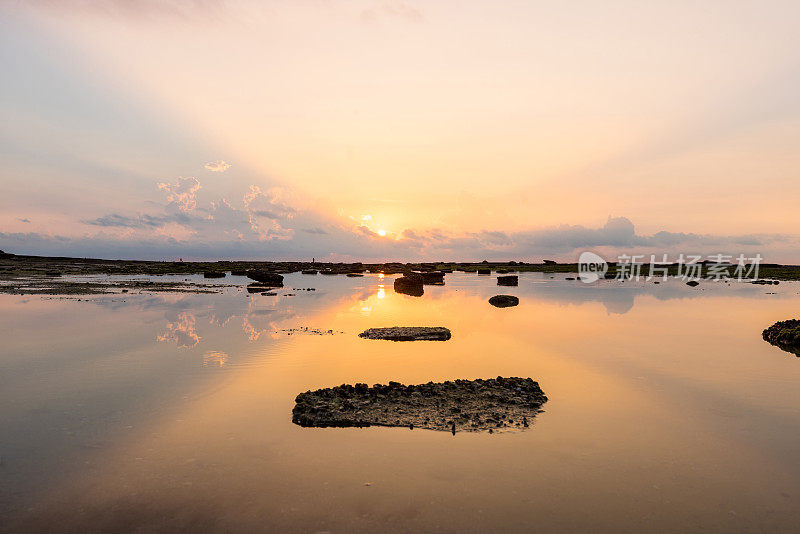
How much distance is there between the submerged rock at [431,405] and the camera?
12398mm

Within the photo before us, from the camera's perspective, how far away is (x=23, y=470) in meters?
9.41

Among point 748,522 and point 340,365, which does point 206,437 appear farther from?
point 748,522

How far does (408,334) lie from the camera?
88.0ft

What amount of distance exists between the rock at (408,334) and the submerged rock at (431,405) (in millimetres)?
10397

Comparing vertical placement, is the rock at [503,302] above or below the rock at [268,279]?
below

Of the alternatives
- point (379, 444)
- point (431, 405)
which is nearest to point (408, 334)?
point (431, 405)

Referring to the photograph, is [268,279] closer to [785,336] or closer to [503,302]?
[503,302]

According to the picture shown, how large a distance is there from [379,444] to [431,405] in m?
3.03

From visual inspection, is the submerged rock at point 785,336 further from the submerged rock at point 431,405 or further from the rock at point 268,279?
the rock at point 268,279

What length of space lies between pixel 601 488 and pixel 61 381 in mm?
18303

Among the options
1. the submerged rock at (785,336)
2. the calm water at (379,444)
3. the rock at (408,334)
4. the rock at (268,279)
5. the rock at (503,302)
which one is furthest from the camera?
the rock at (268,279)

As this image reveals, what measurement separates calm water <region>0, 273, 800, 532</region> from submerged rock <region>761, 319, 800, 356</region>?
3218 millimetres

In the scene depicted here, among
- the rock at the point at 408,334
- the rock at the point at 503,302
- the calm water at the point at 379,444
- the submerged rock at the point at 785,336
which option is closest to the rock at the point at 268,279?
the rock at the point at 503,302

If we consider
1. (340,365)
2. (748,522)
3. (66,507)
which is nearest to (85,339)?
(340,365)
